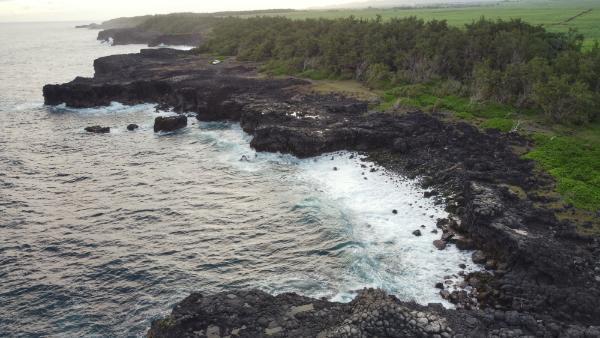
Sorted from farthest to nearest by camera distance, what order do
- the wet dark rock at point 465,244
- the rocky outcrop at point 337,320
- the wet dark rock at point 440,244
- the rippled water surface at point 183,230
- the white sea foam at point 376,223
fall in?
the wet dark rock at point 440,244
the wet dark rock at point 465,244
the white sea foam at point 376,223
the rippled water surface at point 183,230
the rocky outcrop at point 337,320

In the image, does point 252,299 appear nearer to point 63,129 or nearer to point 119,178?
point 119,178

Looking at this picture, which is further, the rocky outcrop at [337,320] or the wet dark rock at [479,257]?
the wet dark rock at [479,257]

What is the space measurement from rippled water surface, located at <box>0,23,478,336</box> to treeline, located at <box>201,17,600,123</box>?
19338 millimetres

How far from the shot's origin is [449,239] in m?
25.4

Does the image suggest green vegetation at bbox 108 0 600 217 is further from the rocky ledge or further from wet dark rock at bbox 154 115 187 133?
wet dark rock at bbox 154 115 187 133

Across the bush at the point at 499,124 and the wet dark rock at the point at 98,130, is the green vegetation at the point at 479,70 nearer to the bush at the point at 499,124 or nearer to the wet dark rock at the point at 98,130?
the bush at the point at 499,124

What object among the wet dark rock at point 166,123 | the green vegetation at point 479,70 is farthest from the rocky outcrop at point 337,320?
the wet dark rock at point 166,123

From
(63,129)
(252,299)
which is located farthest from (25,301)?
(63,129)

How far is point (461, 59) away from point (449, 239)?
37.7 m

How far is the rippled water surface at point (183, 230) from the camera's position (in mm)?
21828

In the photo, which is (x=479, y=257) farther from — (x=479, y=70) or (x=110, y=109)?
(x=110, y=109)

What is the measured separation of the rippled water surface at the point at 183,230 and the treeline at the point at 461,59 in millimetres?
19338

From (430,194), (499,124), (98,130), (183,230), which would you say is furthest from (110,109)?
(499,124)

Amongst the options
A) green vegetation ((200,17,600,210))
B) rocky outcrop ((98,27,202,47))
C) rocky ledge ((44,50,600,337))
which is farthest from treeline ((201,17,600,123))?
rocky outcrop ((98,27,202,47))
